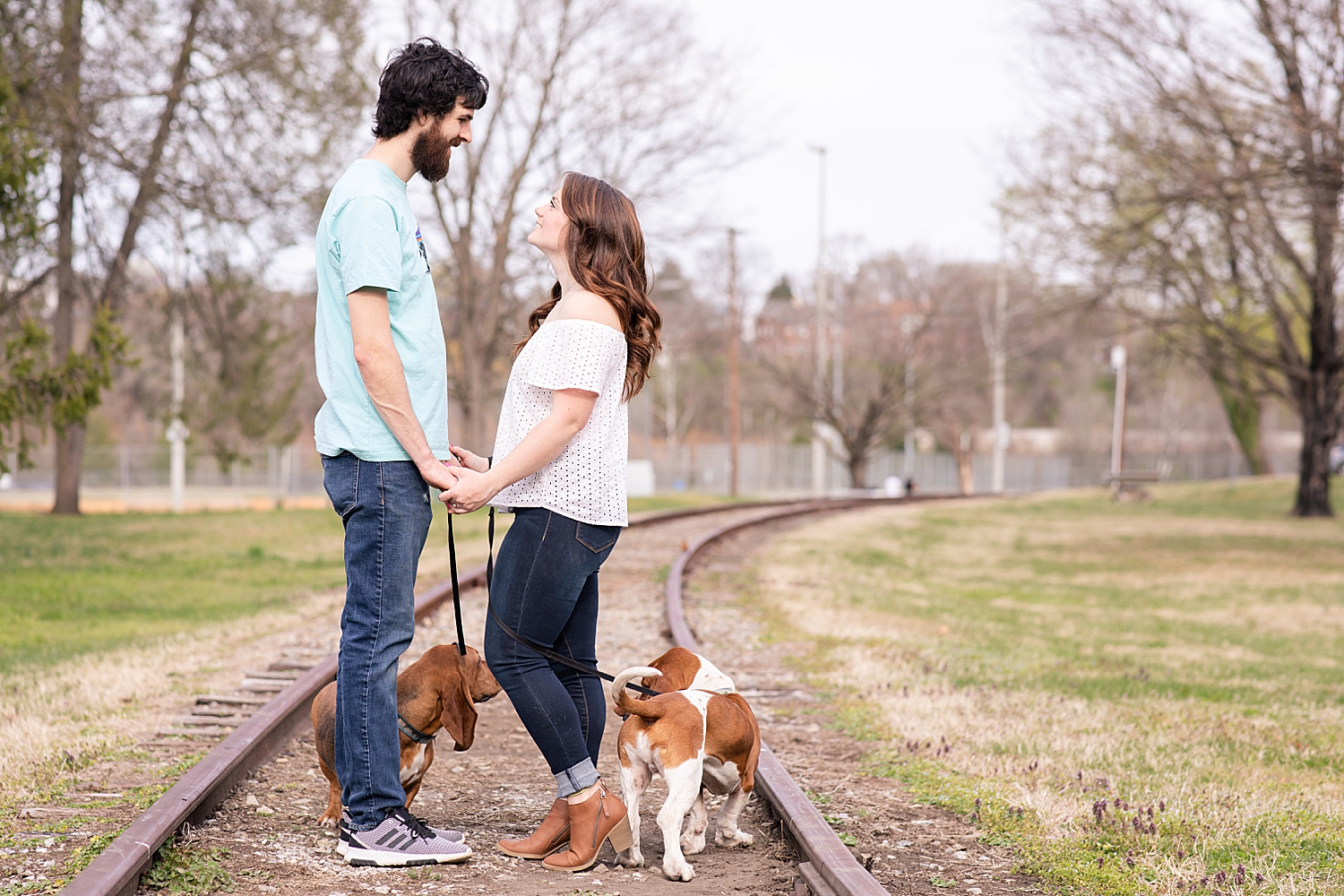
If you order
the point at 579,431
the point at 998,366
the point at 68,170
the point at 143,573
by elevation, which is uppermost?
the point at 998,366

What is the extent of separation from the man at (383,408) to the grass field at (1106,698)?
74.6 inches

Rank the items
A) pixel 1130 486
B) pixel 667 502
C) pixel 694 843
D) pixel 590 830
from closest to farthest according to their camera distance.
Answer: pixel 590 830 → pixel 694 843 → pixel 667 502 → pixel 1130 486

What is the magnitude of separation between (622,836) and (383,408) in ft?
4.43

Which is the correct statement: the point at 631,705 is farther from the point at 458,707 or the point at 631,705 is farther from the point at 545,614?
the point at 458,707

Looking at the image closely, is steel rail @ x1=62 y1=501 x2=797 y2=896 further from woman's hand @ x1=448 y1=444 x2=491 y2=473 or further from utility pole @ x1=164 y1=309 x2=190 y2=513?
utility pole @ x1=164 y1=309 x2=190 y2=513

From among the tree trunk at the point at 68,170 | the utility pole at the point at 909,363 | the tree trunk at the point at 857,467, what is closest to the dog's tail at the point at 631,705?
the tree trunk at the point at 68,170

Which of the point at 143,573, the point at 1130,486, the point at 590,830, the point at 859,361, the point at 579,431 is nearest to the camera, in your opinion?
the point at 579,431

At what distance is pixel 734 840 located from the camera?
363 centimetres

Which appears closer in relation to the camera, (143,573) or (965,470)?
(143,573)

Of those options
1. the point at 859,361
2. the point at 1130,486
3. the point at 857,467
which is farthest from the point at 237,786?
the point at 859,361

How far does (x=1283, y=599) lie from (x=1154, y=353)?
16.0 meters

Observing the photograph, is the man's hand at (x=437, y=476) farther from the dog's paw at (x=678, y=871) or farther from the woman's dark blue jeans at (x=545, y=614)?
the dog's paw at (x=678, y=871)

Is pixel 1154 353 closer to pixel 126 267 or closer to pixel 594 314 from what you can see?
pixel 126 267

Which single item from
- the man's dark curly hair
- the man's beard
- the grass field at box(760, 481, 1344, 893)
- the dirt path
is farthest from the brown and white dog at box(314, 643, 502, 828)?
the grass field at box(760, 481, 1344, 893)
